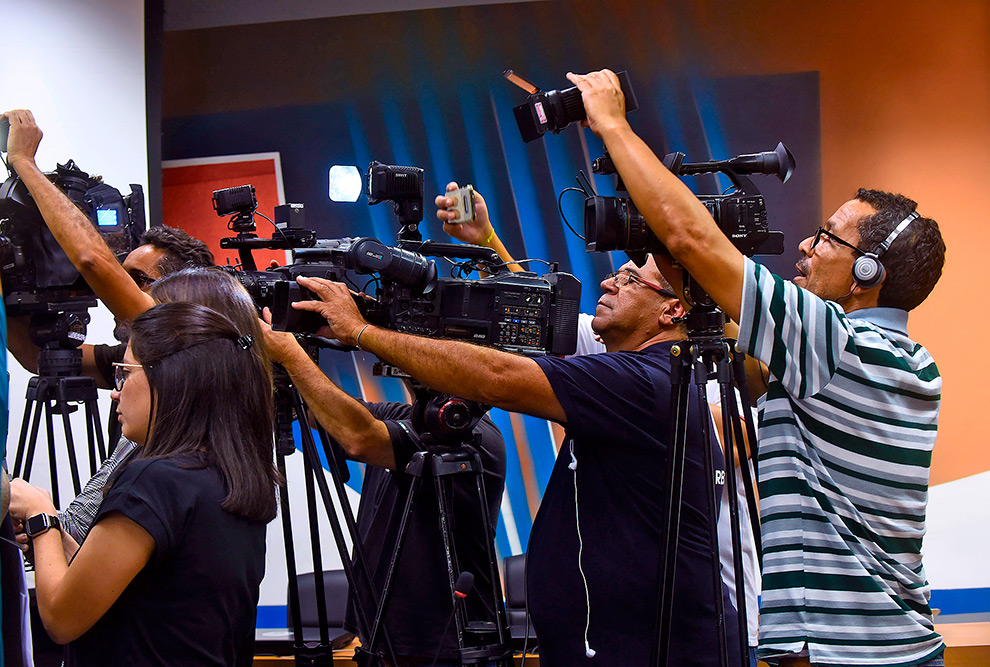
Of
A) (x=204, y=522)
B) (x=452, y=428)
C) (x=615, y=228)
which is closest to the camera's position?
(x=204, y=522)

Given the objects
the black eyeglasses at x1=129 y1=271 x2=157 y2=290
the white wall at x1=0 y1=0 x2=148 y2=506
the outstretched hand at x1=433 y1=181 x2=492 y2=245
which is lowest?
the black eyeglasses at x1=129 y1=271 x2=157 y2=290

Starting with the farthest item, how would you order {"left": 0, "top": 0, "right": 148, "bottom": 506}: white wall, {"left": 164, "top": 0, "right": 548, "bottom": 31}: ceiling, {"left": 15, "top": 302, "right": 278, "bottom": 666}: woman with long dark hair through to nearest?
{"left": 164, "top": 0, "right": 548, "bottom": 31}: ceiling, {"left": 0, "top": 0, "right": 148, "bottom": 506}: white wall, {"left": 15, "top": 302, "right": 278, "bottom": 666}: woman with long dark hair

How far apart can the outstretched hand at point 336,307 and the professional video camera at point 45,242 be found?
910 millimetres

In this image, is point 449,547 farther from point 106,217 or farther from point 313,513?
point 106,217

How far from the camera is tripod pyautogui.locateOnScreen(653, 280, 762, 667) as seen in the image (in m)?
1.47

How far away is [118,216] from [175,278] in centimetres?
120

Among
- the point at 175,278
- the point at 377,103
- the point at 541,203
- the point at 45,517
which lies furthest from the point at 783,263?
the point at 45,517

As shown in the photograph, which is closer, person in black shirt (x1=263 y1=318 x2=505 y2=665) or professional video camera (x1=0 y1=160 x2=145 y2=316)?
person in black shirt (x1=263 y1=318 x2=505 y2=665)

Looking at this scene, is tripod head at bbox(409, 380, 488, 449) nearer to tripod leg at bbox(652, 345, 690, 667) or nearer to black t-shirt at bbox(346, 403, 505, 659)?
black t-shirt at bbox(346, 403, 505, 659)

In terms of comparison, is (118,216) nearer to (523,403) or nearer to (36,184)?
(36,184)

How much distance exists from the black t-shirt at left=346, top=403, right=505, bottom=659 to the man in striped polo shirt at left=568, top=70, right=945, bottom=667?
2.96 ft

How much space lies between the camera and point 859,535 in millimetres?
1369

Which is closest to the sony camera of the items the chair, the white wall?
the chair

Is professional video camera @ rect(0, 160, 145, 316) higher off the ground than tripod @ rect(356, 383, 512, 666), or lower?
higher
